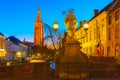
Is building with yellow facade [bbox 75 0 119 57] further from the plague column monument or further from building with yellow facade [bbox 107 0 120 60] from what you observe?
the plague column monument

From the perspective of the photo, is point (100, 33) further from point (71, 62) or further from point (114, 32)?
point (71, 62)

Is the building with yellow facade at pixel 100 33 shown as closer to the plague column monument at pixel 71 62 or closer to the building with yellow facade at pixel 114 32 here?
the building with yellow facade at pixel 114 32

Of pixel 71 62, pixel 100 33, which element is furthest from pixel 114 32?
pixel 71 62

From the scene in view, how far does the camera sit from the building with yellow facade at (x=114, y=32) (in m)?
50.4

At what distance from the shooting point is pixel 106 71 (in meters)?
22.2

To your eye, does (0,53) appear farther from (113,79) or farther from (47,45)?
(113,79)

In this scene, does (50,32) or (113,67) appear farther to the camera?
(50,32)

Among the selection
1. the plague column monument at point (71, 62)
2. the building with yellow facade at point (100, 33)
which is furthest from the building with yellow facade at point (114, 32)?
the plague column monument at point (71, 62)

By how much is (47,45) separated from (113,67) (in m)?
30.6

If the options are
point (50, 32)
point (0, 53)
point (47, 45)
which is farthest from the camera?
point (0, 53)

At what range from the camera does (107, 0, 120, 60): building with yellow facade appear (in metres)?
50.4

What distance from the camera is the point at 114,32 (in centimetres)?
5188

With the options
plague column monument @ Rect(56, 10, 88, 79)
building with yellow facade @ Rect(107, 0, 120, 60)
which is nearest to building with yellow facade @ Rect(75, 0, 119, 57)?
building with yellow facade @ Rect(107, 0, 120, 60)

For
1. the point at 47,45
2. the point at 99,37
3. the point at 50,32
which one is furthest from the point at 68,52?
the point at 99,37
